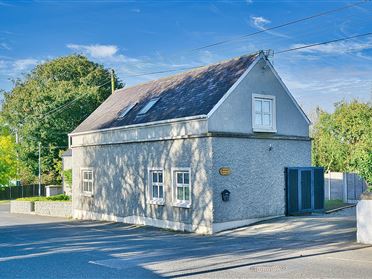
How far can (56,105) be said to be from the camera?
51.2 m

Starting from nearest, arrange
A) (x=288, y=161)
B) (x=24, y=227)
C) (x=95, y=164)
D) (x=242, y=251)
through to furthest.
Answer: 1. (x=242, y=251)
2. (x=288, y=161)
3. (x=24, y=227)
4. (x=95, y=164)

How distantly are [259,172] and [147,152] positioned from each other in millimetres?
5540

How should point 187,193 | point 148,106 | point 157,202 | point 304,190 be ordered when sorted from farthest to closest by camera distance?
point 148,106, point 304,190, point 157,202, point 187,193

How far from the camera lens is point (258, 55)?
71.3 ft

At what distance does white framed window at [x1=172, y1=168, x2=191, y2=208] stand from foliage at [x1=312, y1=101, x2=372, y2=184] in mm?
17473

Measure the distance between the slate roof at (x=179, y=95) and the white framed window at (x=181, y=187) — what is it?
97.3 inches

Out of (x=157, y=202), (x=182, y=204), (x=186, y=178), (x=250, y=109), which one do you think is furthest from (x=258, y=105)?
(x=157, y=202)

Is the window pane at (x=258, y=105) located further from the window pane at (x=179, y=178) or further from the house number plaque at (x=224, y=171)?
the window pane at (x=179, y=178)

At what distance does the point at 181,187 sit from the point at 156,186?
1916 millimetres

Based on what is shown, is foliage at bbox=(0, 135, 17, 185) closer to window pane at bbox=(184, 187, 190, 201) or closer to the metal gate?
window pane at bbox=(184, 187, 190, 201)

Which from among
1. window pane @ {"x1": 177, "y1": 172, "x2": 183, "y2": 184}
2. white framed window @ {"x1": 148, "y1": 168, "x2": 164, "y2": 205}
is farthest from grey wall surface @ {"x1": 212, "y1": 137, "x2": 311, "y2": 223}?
white framed window @ {"x1": 148, "y1": 168, "x2": 164, "y2": 205}

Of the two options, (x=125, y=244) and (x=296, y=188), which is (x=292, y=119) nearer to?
(x=296, y=188)

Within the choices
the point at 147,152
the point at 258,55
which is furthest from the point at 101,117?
the point at 258,55

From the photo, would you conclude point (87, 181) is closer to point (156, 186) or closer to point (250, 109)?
point (156, 186)
